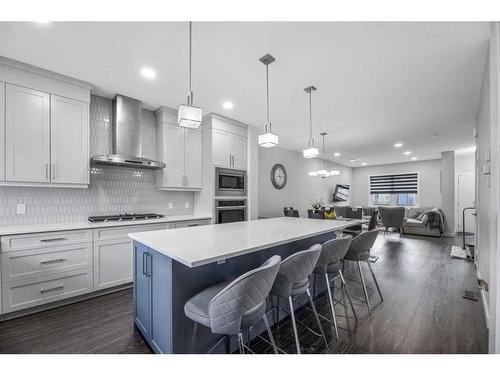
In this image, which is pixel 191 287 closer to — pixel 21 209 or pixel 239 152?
pixel 21 209

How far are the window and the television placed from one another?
3.80 feet

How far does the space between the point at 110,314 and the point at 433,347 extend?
2.88 metres

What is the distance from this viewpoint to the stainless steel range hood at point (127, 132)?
120 inches

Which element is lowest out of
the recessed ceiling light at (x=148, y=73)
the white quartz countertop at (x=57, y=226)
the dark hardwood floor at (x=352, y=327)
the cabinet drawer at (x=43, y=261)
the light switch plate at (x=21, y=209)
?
the dark hardwood floor at (x=352, y=327)

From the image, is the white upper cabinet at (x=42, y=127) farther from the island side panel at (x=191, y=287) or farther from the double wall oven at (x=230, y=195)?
the island side panel at (x=191, y=287)

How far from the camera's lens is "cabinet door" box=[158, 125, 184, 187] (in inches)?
138

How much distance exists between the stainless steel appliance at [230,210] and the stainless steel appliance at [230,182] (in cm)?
14

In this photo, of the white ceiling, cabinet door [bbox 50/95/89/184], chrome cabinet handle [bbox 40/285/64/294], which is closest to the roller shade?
the white ceiling

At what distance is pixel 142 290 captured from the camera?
1.81m

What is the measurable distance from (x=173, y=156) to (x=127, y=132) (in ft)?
2.35

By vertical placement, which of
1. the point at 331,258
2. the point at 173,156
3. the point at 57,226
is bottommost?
the point at 331,258

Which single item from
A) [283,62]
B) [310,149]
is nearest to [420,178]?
[310,149]

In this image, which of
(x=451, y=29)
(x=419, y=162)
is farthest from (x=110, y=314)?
(x=419, y=162)

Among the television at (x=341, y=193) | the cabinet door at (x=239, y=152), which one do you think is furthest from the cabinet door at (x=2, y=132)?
the television at (x=341, y=193)
